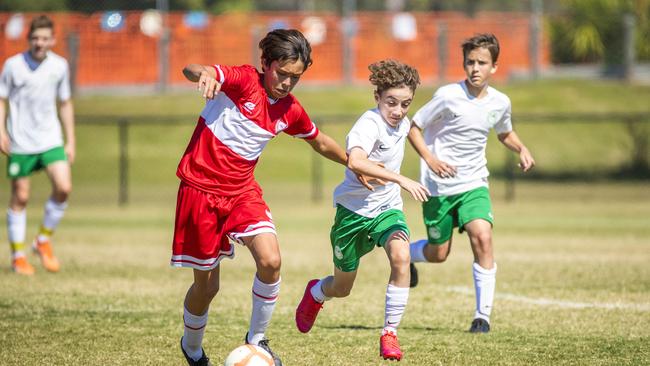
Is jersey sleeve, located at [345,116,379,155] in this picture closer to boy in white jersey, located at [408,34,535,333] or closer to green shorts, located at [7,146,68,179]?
boy in white jersey, located at [408,34,535,333]

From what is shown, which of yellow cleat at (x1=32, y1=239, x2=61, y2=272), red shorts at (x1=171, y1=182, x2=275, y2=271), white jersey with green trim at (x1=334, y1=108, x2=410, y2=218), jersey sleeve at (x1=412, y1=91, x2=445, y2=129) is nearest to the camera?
red shorts at (x1=171, y1=182, x2=275, y2=271)

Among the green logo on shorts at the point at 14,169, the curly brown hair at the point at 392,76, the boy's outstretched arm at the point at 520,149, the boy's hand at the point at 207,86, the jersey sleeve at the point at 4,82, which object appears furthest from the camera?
the green logo on shorts at the point at 14,169

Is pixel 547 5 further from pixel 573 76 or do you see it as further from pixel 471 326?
pixel 471 326

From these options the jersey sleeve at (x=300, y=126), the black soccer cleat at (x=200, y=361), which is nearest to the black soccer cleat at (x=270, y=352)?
the black soccer cleat at (x=200, y=361)

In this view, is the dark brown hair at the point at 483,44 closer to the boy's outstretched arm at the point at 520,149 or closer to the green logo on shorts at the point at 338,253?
the boy's outstretched arm at the point at 520,149

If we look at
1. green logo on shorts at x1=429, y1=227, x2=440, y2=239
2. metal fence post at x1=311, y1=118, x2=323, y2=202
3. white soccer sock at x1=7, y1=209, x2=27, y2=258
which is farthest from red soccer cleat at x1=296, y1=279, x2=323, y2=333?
metal fence post at x1=311, y1=118, x2=323, y2=202

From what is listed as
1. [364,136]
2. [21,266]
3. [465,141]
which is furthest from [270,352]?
[21,266]

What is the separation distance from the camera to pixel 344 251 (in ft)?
22.6

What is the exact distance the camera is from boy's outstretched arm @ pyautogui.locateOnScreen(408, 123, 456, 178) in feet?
24.0

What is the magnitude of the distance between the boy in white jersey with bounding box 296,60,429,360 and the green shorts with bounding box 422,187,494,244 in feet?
3.65

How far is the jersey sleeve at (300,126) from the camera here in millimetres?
6324

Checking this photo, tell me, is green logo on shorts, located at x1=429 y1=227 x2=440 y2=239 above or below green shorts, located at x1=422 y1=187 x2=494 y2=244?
below

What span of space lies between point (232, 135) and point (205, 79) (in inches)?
24.2

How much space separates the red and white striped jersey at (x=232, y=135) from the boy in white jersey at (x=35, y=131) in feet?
15.8
